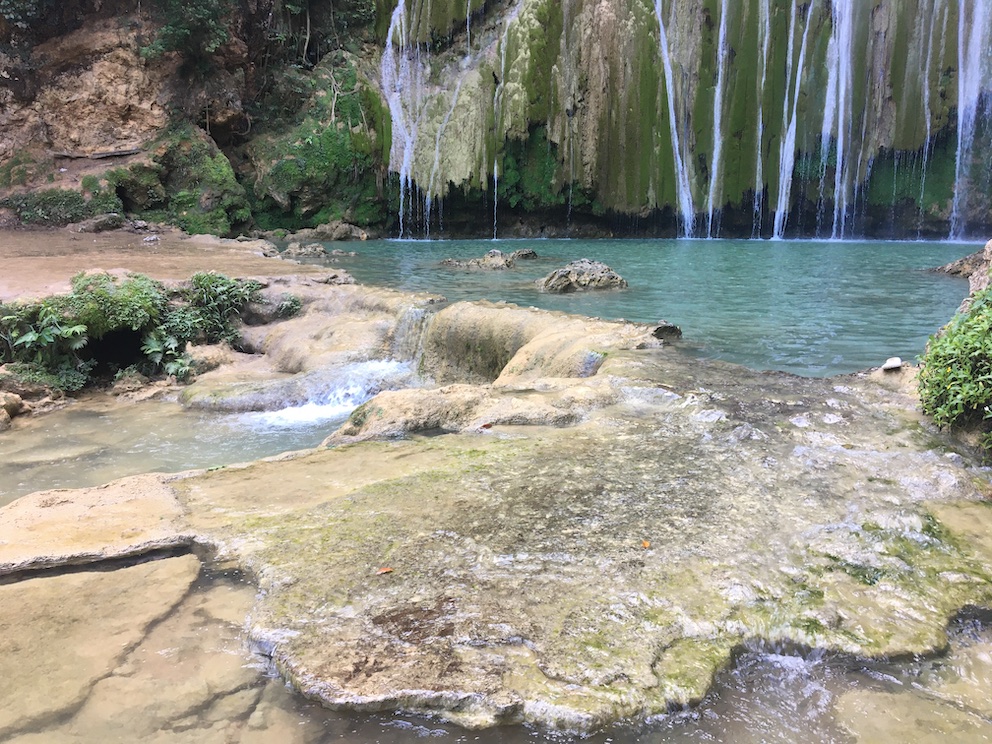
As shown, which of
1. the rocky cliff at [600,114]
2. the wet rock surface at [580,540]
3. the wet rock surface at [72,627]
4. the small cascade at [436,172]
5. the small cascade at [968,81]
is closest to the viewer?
the wet rock surface at [72,627]

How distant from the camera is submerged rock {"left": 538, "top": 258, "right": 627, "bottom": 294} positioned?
39.1 ft

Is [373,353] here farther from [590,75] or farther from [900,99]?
[900,99]

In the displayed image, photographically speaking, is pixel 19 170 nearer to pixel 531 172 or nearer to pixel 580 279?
pixel 531 172

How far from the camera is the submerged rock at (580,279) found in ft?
39.1

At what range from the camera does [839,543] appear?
288 cm

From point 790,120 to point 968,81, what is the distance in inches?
200

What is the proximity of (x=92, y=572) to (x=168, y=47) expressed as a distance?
2113 cm

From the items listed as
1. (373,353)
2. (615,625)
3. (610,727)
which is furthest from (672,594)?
(373,353)

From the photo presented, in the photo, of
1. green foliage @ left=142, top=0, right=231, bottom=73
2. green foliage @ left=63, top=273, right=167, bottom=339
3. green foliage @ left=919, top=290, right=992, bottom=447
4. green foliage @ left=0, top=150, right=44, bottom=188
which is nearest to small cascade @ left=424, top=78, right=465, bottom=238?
green foliage @ left=142, top=0, right=231, bottom=73

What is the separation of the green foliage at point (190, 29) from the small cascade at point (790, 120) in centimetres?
1771

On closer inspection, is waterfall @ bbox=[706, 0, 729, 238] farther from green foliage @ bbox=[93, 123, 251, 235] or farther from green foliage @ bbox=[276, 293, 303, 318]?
green foliage @ bbox=[276, 293, 303, 318]

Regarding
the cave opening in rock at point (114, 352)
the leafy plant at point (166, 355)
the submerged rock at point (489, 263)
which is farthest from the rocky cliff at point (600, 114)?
the leafy plant at point (166, 355)

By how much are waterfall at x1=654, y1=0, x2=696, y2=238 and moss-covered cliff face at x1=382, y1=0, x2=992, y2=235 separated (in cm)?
4

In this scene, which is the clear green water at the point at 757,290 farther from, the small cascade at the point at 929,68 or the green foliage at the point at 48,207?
the green foliage at the point at 48,207
